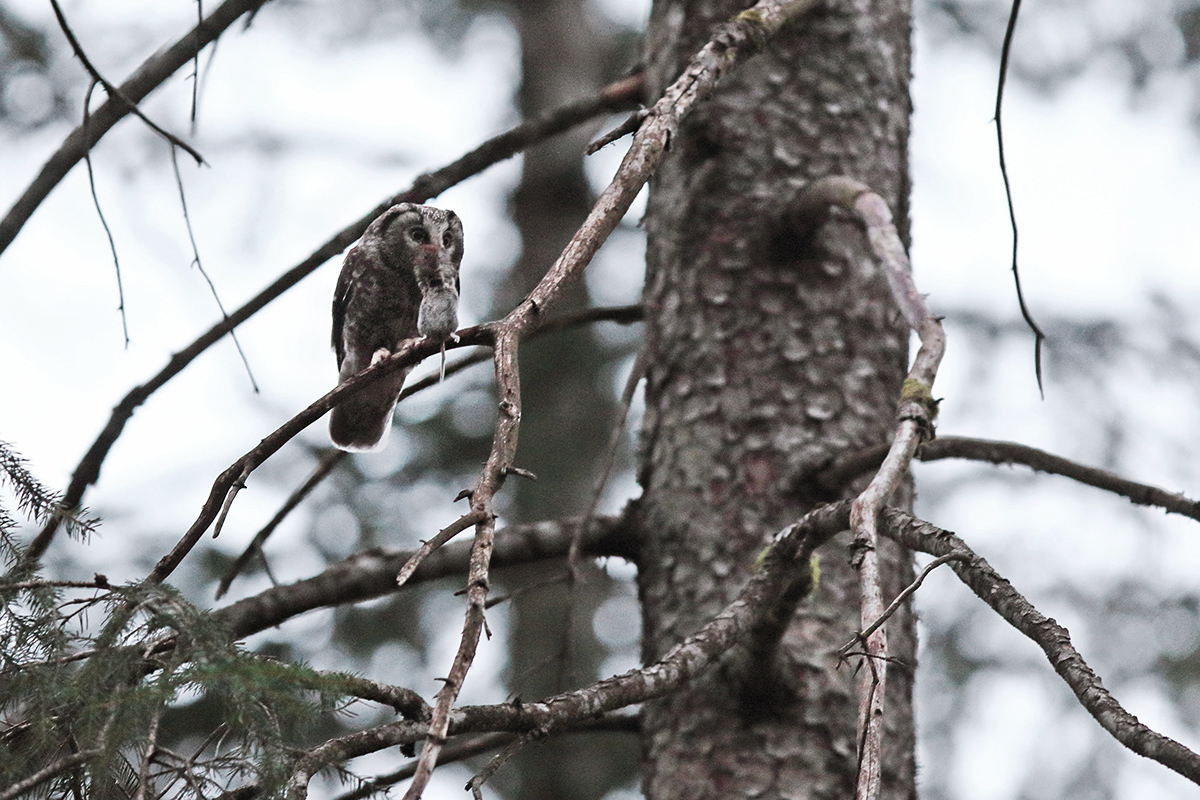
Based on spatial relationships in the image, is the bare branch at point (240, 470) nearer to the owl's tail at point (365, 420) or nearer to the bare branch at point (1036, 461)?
the bare branch at point (1036, 461)

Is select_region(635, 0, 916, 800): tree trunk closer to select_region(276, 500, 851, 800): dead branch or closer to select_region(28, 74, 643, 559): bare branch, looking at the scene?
select_region(276, 500, 851, 800): dead branch

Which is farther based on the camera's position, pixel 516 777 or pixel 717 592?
pixel 516 777

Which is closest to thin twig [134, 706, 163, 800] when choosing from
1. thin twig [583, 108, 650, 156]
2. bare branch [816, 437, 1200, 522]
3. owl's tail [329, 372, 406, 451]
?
thin twig [583, 108, 650, 156]

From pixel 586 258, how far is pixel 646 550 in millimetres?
1509

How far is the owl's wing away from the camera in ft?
11.4

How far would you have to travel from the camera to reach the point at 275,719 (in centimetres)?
166

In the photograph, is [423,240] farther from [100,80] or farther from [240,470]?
[240,470]

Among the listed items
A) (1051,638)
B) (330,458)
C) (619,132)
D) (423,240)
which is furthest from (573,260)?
(330,458)

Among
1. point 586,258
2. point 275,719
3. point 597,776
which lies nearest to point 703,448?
point 586,258

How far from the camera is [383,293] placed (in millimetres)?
3471

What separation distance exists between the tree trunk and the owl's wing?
2.69 feet

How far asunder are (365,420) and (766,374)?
1.26 metres

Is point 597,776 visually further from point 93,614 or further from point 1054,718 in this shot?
point 93,614

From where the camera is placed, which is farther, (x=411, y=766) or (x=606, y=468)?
(x=606, y=468)
